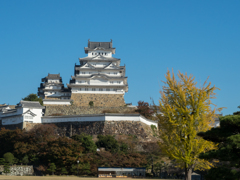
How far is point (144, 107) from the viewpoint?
44.4m

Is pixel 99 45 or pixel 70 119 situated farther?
pixel 99 45

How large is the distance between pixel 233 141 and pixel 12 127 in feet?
116

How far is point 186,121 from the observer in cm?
1822

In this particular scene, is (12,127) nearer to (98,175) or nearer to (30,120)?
(30,120)

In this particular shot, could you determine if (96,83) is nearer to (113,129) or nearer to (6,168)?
(113,129)

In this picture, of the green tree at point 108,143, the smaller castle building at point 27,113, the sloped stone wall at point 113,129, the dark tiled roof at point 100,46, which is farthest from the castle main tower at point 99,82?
the green tree at point 108,143

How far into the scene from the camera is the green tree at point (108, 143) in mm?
34816

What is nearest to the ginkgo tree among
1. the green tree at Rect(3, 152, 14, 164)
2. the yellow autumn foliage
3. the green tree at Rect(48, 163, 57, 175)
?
the yellow autumn foliage

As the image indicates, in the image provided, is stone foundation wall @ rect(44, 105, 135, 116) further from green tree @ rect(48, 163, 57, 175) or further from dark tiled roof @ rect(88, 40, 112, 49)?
green tree @ rect(48, 163, 57, 175)

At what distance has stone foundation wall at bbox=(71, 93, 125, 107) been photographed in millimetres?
49938

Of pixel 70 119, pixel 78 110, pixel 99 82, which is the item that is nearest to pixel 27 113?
pixel 70 119

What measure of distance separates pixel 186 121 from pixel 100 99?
32962 millimetres

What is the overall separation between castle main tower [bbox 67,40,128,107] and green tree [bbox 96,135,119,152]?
1402 centimetres

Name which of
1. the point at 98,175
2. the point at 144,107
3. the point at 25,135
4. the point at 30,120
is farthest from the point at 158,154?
the point at 30,120
